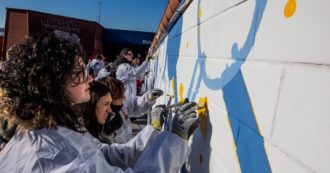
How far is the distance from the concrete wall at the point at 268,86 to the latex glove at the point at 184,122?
0.38 feet

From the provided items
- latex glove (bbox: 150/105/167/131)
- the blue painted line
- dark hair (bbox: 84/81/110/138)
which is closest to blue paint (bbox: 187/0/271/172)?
the blue painted line

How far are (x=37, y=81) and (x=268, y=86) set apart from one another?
0.97m

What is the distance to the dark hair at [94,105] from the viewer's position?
206cm

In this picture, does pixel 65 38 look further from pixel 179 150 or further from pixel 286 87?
pixel 286 87

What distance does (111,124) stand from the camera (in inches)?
91.2

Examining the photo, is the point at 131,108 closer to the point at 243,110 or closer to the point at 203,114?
the point at 203,114

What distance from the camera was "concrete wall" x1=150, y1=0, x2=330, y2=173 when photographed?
0.61 meters

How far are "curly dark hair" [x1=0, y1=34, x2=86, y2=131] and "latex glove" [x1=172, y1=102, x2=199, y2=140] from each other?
573 millimetres

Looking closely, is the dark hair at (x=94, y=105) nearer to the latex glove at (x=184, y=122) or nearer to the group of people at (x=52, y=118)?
the group of people at (x=52, y=118)

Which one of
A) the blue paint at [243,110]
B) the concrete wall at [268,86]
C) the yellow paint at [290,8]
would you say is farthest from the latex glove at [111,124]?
the yellow paint at [290,8]

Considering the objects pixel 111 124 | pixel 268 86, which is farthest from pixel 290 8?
pixel 111 124

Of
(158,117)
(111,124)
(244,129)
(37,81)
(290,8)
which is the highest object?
(290,8)

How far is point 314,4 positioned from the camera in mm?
630

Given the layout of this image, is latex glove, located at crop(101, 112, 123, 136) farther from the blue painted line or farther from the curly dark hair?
the blue painted line
